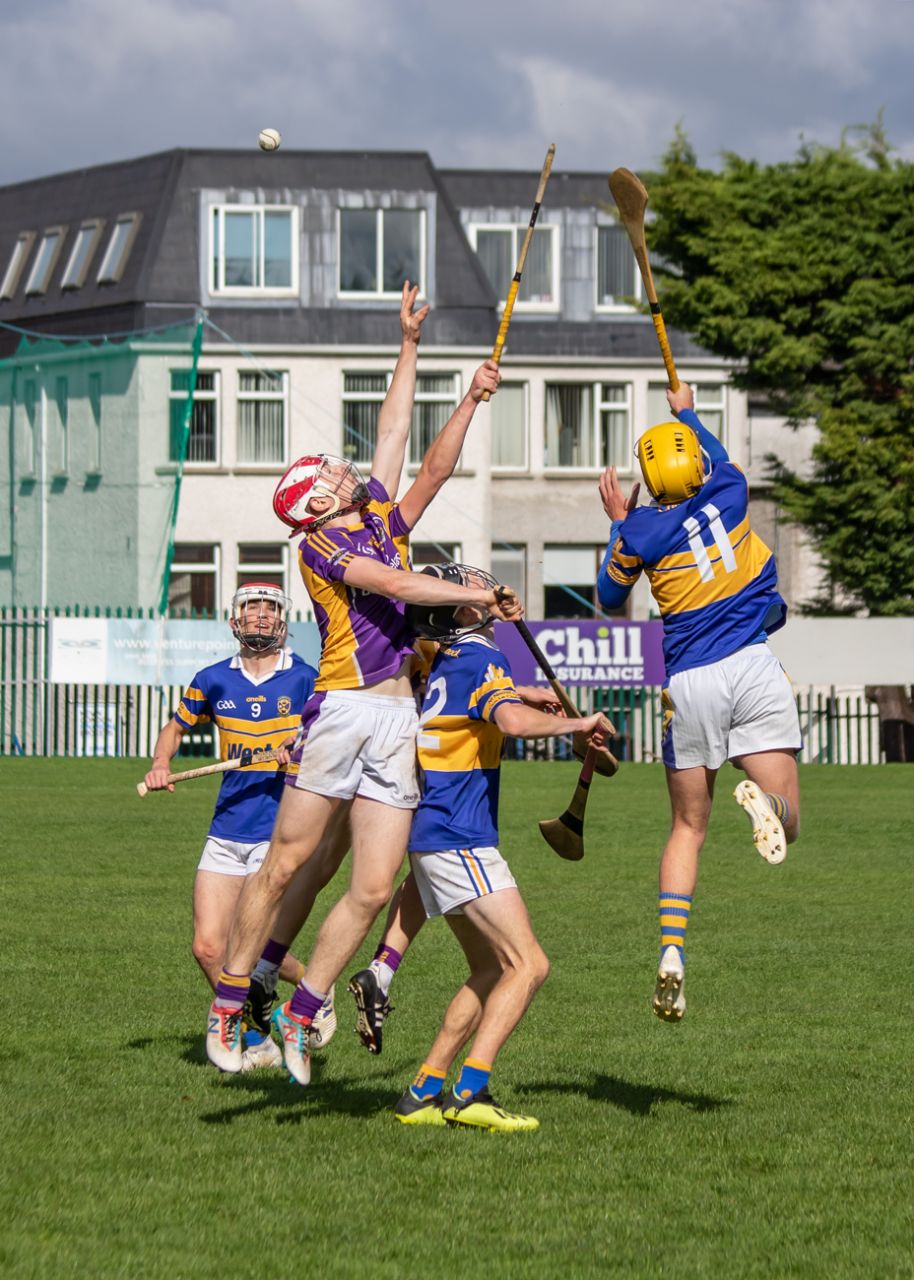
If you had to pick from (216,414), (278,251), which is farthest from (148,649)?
(278,251)

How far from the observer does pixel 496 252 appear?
4519cm

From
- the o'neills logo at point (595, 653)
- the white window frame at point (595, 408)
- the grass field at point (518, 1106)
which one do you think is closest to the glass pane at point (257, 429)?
the white window frame at point (595, 408)

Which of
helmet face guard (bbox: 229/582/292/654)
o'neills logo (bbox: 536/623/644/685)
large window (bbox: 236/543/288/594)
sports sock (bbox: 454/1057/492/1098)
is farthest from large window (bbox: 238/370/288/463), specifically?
sports sock (bbox: 454/1057/492/1098)

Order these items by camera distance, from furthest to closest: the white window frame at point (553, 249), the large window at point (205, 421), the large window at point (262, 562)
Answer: the white window frame at point (553, 249) → the large window at point (205, 421) → the large window at point (262, 562)

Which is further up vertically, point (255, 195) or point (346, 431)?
point (255, 195)

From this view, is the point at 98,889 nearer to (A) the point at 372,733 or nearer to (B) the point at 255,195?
(A) the point at 372,733

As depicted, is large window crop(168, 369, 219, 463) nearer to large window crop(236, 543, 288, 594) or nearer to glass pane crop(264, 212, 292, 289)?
large window crop(236, 543, 288, 594)

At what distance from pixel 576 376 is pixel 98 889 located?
101 ft

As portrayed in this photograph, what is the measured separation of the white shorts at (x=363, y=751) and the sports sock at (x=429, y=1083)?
3.27 ft

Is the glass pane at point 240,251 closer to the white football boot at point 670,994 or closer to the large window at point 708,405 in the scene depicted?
the large window at point 708,405

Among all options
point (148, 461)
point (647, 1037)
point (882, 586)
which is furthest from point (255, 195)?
point (647, 1037)

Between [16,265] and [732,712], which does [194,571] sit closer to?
[16,265]

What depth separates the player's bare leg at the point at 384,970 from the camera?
754 centimetres

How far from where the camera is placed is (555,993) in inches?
430
